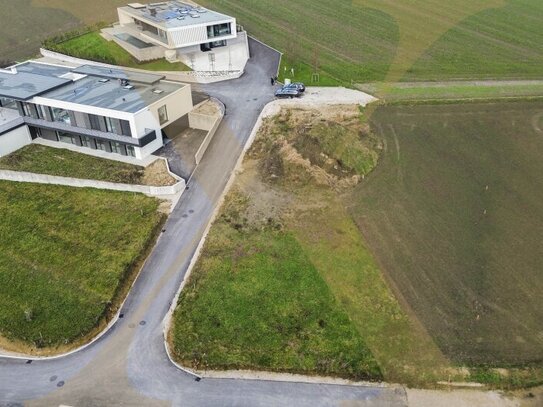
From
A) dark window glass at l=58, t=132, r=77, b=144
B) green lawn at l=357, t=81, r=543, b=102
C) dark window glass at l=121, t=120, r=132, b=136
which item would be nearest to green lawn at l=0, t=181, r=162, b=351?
dark window glass at l=121, t=120, r=132, b=136

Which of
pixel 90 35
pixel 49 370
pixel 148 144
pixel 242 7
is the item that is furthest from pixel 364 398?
pixel 242 7

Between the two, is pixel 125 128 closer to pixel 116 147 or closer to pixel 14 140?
pixel 116 147

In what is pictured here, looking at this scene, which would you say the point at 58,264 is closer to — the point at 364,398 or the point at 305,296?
the point at 305,296

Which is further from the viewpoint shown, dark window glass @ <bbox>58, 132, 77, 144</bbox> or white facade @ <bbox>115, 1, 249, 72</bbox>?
white facade @ <bbox>115, 1, 249, 72</bbox>

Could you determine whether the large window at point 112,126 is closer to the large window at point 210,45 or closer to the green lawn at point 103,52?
the green lawn at point 103,52

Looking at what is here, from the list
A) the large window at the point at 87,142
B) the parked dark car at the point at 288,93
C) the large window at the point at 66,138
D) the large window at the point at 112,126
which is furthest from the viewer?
the parked dark car at the point at 288,93

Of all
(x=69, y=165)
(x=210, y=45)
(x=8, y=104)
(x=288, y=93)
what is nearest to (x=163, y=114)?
(x=69, y=165)

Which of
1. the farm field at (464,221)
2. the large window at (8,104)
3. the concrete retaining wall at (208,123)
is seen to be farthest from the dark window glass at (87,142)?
the farm field at (464,221)

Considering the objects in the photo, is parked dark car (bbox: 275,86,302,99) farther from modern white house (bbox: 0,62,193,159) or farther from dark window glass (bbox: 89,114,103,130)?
dark window glass (bbox: 89,114,103,130)

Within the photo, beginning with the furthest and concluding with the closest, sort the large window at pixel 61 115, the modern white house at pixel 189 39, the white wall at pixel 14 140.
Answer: the modern white house at pixel 189 39 < the white wall at pixel 14 140 < the large window at pixel 61 115
